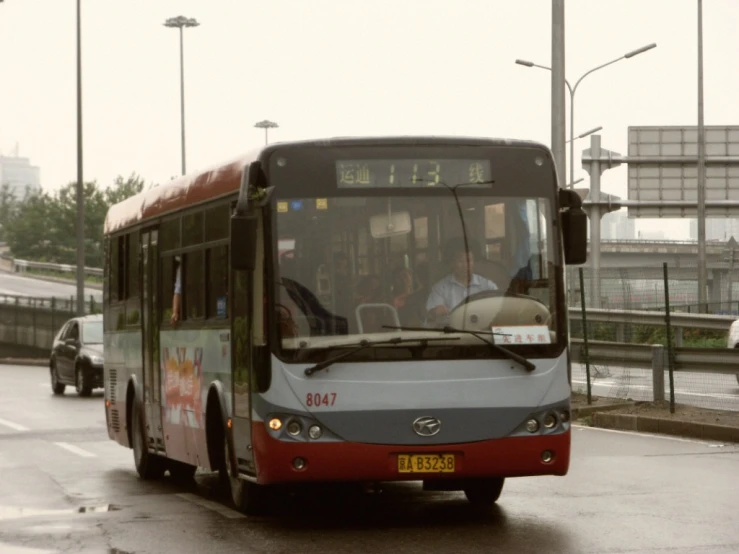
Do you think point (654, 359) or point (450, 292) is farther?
point (654, 359)

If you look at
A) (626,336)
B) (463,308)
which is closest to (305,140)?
(463,308)

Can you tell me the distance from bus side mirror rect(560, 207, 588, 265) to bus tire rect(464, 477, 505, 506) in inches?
73.6

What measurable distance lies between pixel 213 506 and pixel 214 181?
2.43m

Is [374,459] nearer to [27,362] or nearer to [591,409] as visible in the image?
[591,409]

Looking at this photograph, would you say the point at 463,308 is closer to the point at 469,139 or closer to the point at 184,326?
the point at 469,139

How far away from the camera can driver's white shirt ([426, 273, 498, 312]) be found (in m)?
10.6

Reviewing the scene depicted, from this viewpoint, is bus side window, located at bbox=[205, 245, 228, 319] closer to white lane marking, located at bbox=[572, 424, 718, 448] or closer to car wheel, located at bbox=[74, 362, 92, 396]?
white lane marking, located at bbox=[572, 424, 718, 448]

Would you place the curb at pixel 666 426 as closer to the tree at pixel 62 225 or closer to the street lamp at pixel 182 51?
the street lamp at pixel 182 51

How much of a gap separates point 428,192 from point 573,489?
338 cm

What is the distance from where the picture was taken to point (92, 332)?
32.9 m

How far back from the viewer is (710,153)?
1800 inches

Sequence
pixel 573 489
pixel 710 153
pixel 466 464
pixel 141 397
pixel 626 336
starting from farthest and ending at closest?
1. pixel 710 153
2. pixel 626 336
3. pixel 141 397
4. pixel 573 489
5. pixel 466 464

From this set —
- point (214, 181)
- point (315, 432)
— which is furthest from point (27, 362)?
point (315, 432)

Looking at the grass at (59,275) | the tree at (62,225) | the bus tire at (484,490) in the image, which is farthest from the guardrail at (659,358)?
the tree at (62,225)
